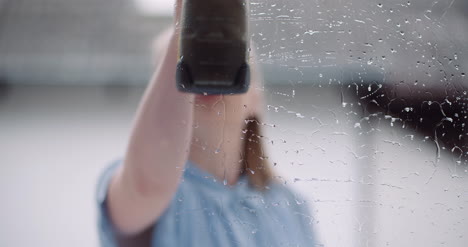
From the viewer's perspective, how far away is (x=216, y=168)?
0.30 metres

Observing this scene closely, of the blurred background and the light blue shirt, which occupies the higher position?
the blurred background

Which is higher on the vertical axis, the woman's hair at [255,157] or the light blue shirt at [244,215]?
the woman's hair at [255,157]

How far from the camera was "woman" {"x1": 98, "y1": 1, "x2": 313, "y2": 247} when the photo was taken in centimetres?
30

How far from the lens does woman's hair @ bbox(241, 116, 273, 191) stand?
0.30 meters

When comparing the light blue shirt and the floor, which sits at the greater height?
the floor

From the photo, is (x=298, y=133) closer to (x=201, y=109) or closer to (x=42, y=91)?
(x=201, y=109)

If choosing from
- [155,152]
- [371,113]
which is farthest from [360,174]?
[155,152]

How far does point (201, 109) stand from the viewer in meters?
0.30

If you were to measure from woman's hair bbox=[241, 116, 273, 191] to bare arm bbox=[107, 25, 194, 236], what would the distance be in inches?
1.6

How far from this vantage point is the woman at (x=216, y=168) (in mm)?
297

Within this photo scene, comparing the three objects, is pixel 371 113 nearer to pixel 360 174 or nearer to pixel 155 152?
pixel 360 174

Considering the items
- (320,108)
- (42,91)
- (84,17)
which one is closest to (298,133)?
(320,108)

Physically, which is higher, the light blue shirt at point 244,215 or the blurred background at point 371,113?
the blurred background at point 371,113

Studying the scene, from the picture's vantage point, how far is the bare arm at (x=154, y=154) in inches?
12.1
